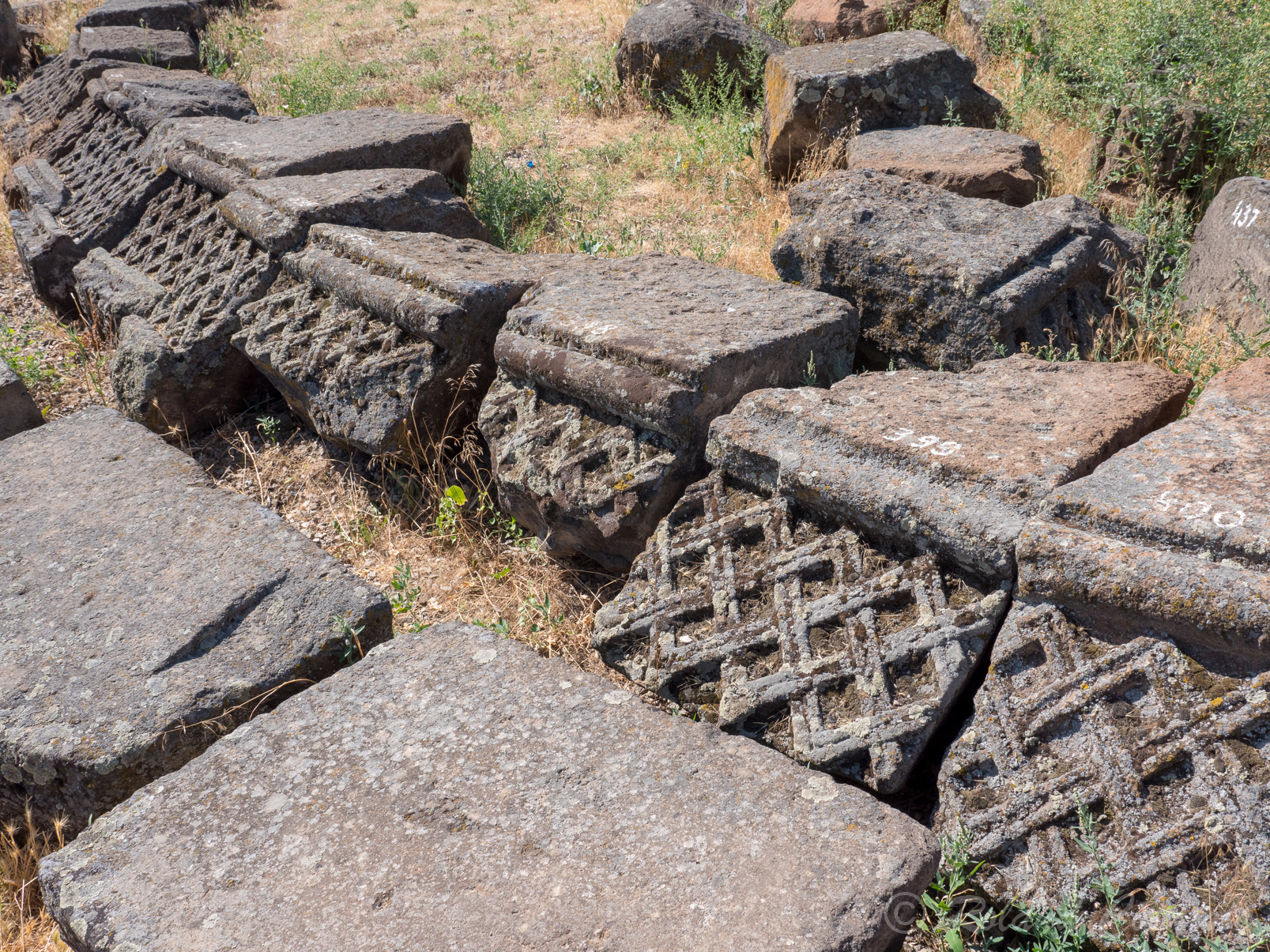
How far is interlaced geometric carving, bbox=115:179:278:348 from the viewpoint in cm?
372

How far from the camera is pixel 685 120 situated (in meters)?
6.50

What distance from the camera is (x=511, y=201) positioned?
5.27 meters

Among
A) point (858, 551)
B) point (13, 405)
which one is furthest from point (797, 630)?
point (13, 405)

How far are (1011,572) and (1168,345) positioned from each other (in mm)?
1929

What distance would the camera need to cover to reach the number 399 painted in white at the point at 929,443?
2.12 m

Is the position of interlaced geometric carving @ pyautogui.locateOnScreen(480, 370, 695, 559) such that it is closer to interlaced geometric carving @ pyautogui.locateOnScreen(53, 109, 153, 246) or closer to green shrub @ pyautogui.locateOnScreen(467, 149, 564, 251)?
green shrub @ pyautogui.locateOnScreen(467, 149, 564, 251)

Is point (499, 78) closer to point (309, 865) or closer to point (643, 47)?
point (643, 47)

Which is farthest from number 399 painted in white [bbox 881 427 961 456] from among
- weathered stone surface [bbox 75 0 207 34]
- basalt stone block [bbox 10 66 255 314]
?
weathered stone surface [bbox 75 0 207 34]

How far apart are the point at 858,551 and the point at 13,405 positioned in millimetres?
3080

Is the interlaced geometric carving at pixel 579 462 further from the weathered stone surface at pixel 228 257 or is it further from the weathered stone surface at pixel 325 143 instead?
the weathered stone surface at pixel 325 143

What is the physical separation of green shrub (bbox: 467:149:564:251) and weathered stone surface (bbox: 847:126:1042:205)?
172 cm

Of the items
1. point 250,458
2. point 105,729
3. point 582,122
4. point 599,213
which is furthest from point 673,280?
point 582,122

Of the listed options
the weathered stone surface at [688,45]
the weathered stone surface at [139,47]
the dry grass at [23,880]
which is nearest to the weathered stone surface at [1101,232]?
the dry grass at [23,880]

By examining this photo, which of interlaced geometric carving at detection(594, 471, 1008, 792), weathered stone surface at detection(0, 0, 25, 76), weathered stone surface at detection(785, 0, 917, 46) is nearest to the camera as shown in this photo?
interlaced geometric carving at detection(594, 471, 1008, 792)
